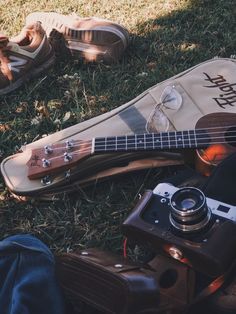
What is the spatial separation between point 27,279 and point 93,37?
1.34m

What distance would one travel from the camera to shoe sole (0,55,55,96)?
2.48 metres

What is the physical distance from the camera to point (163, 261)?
59.4 inches

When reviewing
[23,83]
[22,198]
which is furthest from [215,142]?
[23,83]

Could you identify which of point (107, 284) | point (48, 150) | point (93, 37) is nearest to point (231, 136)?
point (48, 150)

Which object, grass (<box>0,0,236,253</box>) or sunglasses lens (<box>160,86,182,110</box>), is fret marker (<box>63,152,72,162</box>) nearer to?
grass (<box>0,0,236,253</box>)

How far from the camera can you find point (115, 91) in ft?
7.91

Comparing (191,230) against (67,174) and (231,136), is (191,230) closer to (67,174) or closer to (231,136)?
(231,136)

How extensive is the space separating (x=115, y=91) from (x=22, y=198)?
2.23 feet

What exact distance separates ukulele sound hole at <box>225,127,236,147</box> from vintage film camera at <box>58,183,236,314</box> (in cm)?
34

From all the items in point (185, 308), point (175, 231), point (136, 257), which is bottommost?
point (136, 257)

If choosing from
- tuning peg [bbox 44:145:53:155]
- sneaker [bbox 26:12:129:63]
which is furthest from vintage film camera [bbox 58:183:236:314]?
sneaker [bbox 26:12:129:63]

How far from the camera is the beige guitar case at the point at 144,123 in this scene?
1.95m

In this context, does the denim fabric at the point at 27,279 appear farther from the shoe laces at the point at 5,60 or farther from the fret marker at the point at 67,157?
the shoe laces at the point at 5,60

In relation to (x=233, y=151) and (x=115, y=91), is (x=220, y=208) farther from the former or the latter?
(x=115, y=91)
